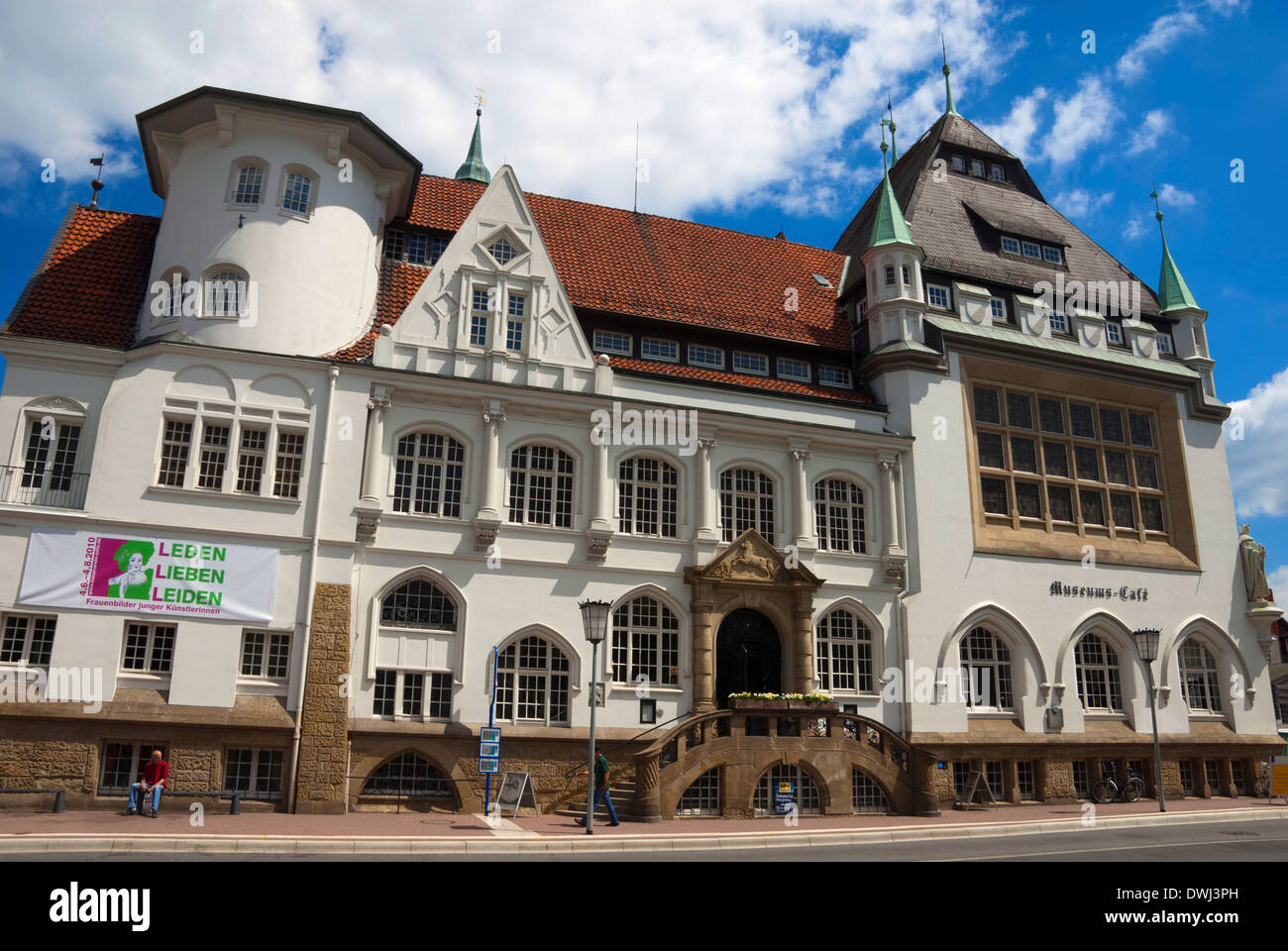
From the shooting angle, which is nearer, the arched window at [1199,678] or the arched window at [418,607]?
the arched window at [418,607]

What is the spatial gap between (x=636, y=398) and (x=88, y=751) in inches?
669

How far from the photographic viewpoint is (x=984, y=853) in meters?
16.5

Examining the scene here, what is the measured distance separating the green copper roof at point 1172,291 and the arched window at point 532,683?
29.7m

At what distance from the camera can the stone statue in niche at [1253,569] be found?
114 feet

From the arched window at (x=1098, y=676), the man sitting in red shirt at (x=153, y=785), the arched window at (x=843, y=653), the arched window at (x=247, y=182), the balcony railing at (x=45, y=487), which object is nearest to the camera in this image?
the man sitting in red shirt at (x=153, y=785)

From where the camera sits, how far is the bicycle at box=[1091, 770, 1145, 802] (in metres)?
29.5

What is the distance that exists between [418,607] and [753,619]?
32.8 feet

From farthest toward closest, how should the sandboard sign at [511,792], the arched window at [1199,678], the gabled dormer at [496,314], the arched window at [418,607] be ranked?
the arched window at [1199,678] → the gabled dormer at [496,314] → the arched window at [418,607] → the sandboard sign at [511,792]

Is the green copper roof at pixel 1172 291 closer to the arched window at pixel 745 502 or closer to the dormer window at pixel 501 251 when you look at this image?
the arched window at pixel 745 502

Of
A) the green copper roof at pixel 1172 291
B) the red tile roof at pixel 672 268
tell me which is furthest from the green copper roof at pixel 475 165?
the green copper roof at pixel 1172 291

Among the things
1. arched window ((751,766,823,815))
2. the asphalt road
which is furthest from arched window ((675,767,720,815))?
the asphalt road

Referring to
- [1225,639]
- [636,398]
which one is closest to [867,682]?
[636,398]

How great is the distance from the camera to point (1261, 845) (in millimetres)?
17781

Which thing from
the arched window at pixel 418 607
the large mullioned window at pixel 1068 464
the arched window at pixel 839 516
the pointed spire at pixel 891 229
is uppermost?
the pointed spire at pixel 891 229
